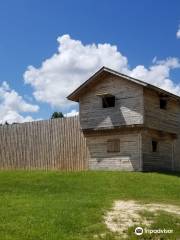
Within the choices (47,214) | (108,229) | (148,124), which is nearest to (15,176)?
(148,124)

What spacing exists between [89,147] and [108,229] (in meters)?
16.8

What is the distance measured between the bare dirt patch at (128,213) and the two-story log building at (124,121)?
1098 centimetres

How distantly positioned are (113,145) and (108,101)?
2.91 m

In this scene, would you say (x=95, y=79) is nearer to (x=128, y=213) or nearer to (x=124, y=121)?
(x=124, y=121)

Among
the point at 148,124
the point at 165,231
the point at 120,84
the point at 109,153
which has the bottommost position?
the point at 165,231

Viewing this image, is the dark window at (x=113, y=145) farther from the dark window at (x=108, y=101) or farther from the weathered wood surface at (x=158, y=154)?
the dark window at (x=108, y=101)

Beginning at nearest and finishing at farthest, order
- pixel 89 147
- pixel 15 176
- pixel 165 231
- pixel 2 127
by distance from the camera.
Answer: pixel 165 231, pixel 15 176, pixel 89 147, pixel 2 127

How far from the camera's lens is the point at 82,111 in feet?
92.9

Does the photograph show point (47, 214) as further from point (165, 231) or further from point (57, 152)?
point (57, 152)

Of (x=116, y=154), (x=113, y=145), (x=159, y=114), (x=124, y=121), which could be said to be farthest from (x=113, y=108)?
(x=159, y=114)

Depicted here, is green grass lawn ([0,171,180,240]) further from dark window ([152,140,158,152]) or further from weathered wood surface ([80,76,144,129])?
dark window ([152,140,158,152])

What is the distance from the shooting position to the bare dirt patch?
11862 millimetres

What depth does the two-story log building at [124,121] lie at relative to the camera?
26.1m

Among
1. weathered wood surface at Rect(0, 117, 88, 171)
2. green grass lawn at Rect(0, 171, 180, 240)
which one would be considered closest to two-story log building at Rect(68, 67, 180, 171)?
weathered wood surface at Rect(0, 117, 88, 171)
